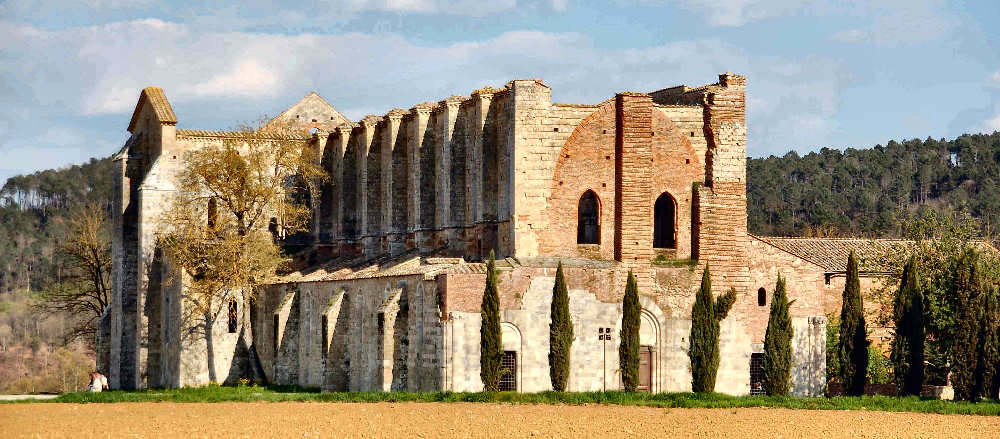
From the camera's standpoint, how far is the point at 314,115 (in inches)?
2581

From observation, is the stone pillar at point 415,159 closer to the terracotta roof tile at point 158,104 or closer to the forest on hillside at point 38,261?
the terracotta roof tile at point 158,104

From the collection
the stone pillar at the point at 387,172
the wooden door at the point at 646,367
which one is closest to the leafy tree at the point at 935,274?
the wooden door at the point at 646,367

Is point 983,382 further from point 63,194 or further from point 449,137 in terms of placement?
point 63,194

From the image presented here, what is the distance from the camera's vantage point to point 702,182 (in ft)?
156

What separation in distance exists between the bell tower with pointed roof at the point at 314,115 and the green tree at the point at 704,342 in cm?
2592

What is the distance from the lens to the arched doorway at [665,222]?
47.5 metres

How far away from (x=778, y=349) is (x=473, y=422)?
12.9 meters

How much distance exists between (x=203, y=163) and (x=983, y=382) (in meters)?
29.5

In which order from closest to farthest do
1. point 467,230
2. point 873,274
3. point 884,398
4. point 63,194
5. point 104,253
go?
point 884,398, point 467,230, point 873,274, point 104,253, point 63,194

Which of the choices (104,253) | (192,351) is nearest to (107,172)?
(104,253)

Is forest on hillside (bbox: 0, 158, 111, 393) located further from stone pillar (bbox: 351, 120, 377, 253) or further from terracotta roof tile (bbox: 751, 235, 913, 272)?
terracotta roof tile (bbox: 751, 235, 913, 272)

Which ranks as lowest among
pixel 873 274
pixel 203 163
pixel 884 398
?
pixel 884 398

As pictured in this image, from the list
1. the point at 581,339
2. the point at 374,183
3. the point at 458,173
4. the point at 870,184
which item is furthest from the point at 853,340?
the point at 870,184

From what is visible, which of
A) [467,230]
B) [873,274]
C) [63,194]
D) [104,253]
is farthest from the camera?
[63,194]
